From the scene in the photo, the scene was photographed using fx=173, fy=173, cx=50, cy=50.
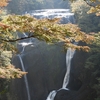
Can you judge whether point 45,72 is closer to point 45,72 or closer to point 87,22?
point 45,72

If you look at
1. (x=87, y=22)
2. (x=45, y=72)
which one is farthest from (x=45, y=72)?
(x=87, y=22)

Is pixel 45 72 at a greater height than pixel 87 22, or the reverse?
pixel 87 22

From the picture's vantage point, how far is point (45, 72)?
2094cm

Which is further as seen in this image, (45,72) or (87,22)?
(45,72)

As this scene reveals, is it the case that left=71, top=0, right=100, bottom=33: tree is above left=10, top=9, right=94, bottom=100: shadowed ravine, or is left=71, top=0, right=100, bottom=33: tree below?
above

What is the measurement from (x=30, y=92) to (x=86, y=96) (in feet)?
24.0

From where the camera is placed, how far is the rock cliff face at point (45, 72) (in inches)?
A: 729

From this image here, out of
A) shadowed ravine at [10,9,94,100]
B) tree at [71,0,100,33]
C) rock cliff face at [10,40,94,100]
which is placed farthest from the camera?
tree at [71,0,100,33]

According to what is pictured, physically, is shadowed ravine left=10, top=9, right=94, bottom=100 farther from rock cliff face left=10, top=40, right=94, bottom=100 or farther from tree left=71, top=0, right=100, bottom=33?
tree left=71, top=0, right=100, bottom=33

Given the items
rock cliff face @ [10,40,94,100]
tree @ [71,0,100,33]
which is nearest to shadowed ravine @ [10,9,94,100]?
rock cliff face @ [10,40,94,100]

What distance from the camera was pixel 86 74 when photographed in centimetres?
1717

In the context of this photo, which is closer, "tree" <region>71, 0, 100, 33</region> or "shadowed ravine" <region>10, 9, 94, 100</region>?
"shadowed ravine" <region>10, 9, 94, 100</region>

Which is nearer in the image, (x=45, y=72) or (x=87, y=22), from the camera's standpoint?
(x=87, y=22)

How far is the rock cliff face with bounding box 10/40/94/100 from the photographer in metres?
18.5
